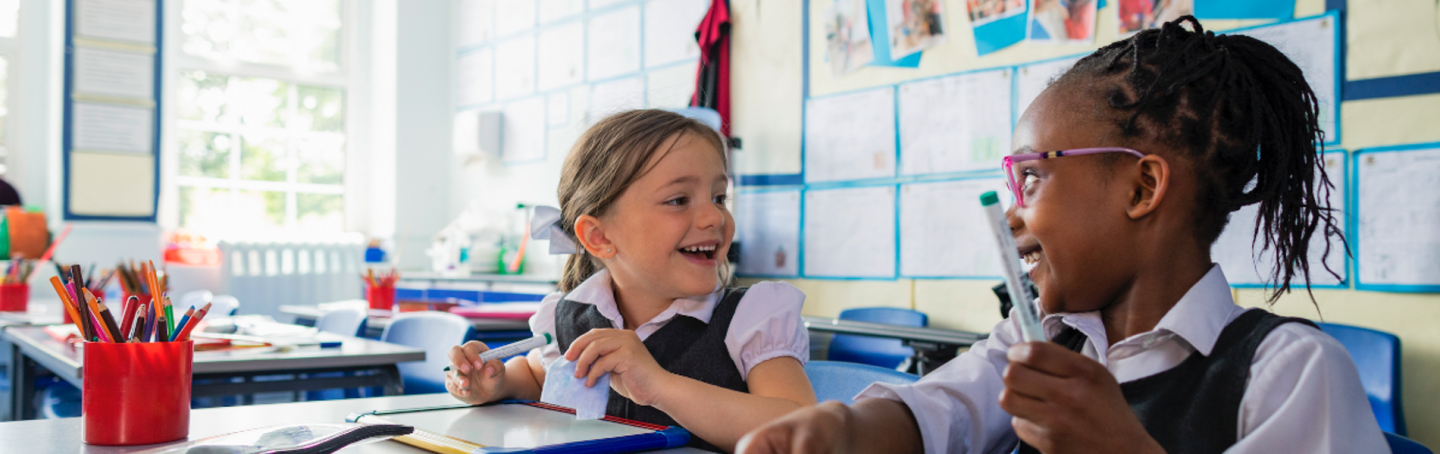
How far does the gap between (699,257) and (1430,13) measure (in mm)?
2099

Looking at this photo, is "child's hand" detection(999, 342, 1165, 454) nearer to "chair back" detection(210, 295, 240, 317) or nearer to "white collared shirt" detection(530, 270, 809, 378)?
"white collared shirt" detection(530, 270, 809, 378)

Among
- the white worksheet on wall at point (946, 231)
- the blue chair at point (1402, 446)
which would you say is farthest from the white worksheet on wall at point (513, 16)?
the blue chair at point (1402, 446)

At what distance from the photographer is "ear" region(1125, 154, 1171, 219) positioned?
28.0 inches

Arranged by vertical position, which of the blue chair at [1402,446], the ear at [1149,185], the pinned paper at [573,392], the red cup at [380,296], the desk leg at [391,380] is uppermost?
the ear at [1149,185]

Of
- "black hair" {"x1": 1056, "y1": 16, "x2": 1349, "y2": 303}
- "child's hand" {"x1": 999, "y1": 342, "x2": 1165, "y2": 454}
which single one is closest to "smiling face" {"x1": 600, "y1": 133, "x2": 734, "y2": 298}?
"black hair" {"x1": 1056, "y1": 16, "x2": 1349, "y2": 303}

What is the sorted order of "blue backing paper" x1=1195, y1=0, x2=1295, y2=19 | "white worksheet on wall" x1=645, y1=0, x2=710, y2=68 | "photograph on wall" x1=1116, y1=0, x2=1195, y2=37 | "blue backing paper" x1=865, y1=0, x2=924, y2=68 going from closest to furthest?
"blue backing paper" x1=1195, y1=0, x2=1295, y2=19 < "photograph on wall" x1=1116, y1=0, x2=1195, y2=37 < "blue backing paper" x1=865, y1=0, x2=924, y2=68 < "white worksheet on wall" x1=645, y1=0, x2=710, y2=68

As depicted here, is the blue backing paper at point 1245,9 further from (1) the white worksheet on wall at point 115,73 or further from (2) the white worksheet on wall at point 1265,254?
(1) the white worksheet on wall at point 115,73

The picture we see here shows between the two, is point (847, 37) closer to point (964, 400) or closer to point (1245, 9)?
point (1245, 9)

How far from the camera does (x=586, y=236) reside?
3.99 feet

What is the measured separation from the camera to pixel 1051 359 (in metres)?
0.54

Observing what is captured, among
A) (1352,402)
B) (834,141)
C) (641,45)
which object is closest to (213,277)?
(641,45)

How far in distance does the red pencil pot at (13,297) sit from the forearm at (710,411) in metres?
3.12

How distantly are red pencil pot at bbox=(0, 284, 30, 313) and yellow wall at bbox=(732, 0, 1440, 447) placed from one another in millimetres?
2649

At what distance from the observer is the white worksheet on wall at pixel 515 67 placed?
5.38 meters
